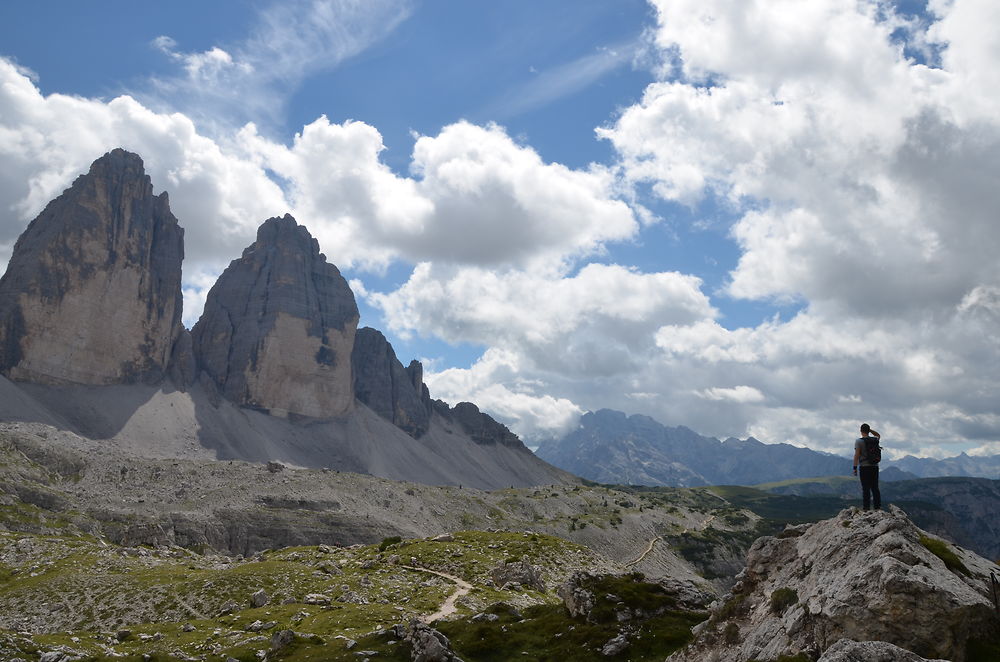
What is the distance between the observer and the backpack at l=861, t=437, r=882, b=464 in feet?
92.7

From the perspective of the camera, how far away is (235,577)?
2606 inches

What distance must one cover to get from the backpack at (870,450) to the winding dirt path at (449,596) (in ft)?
119

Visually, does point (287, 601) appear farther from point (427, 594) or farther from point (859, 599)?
point (859, 599)

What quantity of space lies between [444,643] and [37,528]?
362 ft

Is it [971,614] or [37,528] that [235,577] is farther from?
[37,528]

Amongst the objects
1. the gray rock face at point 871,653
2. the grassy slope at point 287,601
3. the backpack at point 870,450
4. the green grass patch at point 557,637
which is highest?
the backpack at point 870,450

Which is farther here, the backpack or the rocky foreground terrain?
the backpack

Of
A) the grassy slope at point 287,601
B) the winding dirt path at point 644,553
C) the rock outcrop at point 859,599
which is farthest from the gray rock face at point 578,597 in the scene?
the winding dirt path at point 644,553

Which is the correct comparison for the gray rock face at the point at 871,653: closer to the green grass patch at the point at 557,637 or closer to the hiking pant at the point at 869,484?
the hiking pant at the point at 869,484

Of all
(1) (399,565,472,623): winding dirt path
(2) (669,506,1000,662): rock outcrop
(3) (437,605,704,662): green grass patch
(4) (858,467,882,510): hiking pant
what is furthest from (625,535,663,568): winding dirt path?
(4) (858,467,882,510): hiking pant

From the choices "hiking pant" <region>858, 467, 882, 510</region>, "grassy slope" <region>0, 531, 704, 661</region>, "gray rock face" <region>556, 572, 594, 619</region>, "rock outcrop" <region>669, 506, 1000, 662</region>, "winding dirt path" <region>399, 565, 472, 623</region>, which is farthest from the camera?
"winding dirt path" <region>399, 565, 472, 623</region>

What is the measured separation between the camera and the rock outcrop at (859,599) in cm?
1909

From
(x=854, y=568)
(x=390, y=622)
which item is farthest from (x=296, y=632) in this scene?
(x=854, y=568)

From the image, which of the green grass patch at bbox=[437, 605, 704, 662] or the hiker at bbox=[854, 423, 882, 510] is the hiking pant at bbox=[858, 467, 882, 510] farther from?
the green grass patch at bbox=[437, 605, 704, 662]
